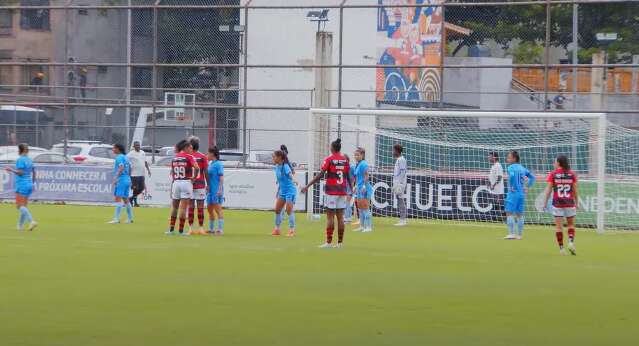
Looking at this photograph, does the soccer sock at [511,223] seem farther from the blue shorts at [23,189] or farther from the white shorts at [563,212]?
the blue shorts at [23,189]

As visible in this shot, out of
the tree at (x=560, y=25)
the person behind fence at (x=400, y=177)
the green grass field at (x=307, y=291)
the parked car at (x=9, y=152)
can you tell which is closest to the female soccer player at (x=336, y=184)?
the green grass field at (x=307, y=291)

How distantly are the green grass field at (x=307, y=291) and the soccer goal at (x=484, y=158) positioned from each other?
14.2 feet

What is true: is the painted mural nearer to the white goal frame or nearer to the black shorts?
→ the white goal frame

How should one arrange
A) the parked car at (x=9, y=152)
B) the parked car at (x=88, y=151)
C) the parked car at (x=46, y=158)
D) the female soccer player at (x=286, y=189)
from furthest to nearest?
the parked car at (x=88, y=151), the parked car at (x=9, y=152), the parked car at (x=46, y=158), the female soccer player at (x=286, y=189)

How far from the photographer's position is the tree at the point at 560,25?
112ft

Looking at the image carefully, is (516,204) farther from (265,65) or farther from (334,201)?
(265,65)

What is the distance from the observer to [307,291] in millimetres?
13828

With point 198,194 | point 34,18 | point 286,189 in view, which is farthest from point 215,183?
point 34,18

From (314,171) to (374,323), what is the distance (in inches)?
792

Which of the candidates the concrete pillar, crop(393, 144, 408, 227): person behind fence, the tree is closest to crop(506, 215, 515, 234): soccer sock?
crop(393, 144, 408, 227): person behind fence

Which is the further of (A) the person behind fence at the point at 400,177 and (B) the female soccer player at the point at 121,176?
(A) the person behind fence at the point at 400,177

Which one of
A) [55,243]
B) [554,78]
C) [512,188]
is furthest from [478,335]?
[554,78]

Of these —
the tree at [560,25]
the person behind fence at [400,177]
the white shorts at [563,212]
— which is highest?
the tree at [560,25]

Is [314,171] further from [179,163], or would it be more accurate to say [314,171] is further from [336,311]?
[336,311]
